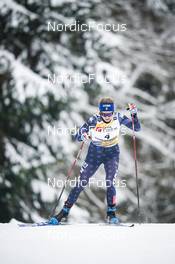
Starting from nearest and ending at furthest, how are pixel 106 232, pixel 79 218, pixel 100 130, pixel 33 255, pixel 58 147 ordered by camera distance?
pixel 33 255, pixel 106 232, pixel 100 130, pixel 58 147, pixel 79 218

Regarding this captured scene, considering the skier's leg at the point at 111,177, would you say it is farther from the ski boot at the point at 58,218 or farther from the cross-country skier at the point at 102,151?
the ski boot at the point at 58,218

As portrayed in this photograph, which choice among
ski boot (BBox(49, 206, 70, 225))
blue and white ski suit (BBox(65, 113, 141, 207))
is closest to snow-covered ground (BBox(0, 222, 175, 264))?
ski boot (BBox(49, 206, 70, 225))

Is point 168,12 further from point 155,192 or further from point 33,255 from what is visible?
point 33,255

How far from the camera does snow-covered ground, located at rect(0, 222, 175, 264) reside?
131 inches

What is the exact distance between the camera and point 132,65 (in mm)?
8195

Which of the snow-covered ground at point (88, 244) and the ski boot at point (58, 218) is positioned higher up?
the snow-covered ground at point (88, 244)

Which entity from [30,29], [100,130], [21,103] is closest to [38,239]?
[100,130]

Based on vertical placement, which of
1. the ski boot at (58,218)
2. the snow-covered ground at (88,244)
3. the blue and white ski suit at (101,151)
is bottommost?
the ski boot at (58,218)

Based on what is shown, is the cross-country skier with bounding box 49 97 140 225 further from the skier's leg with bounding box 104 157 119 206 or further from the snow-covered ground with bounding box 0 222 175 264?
the snow-covered ground with bounding box 0 222 175 264

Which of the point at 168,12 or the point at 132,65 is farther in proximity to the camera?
the point at 132,65

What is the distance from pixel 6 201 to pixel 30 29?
2218 mm

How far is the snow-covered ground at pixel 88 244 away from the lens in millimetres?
3316

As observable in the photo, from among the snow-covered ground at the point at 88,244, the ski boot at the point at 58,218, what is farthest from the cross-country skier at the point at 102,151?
the snow-covered ground at the point at 88,244

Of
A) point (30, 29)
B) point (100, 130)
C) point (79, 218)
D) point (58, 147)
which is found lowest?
point (79, 218)
